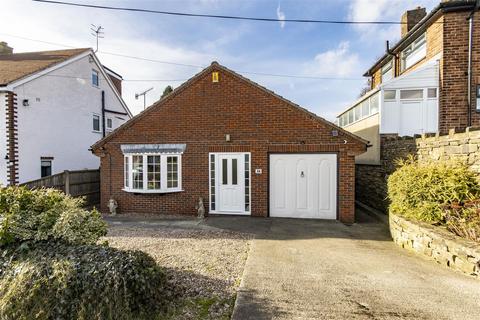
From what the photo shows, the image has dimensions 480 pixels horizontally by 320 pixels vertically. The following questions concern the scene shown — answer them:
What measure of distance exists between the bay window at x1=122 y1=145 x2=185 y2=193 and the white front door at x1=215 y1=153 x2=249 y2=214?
1.45 metres

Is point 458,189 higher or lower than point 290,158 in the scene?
lower

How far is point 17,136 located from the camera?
11258mm

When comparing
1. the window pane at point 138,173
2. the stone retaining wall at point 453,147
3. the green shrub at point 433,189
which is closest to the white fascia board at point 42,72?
the window pane at point 138,173

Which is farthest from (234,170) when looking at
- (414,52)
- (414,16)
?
(414,16)

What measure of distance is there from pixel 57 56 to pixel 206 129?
449 inches

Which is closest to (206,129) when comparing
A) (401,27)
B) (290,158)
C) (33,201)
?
(290,158)

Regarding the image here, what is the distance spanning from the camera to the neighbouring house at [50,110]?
11.1m

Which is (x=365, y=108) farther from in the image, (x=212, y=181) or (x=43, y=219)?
(x=43, y=219)

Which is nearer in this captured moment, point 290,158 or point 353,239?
point 353,239

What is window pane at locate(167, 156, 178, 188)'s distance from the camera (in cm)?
954

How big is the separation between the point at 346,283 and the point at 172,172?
275 inches

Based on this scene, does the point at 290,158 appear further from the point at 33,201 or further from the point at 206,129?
the point at 33,201

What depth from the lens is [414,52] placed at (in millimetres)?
12070

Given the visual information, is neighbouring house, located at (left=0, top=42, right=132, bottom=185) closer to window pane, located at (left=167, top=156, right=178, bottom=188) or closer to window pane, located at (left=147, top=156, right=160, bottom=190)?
window pane, located at (left=147, top=156, right=160, bottom=190)
